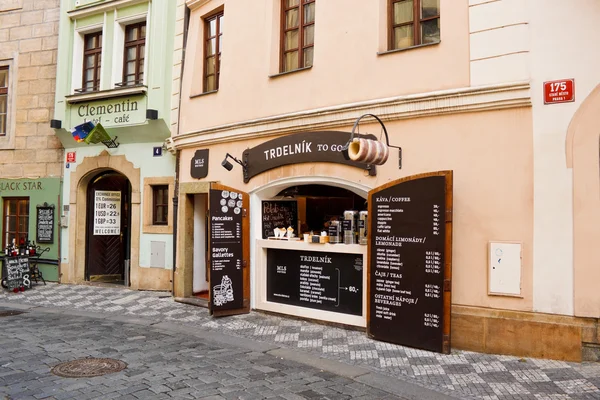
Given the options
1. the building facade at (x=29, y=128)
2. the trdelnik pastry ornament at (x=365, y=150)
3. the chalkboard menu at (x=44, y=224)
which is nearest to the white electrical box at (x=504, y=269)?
the trdelnik pastry ornament at (x=365, y=150)

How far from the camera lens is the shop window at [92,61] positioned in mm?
13531

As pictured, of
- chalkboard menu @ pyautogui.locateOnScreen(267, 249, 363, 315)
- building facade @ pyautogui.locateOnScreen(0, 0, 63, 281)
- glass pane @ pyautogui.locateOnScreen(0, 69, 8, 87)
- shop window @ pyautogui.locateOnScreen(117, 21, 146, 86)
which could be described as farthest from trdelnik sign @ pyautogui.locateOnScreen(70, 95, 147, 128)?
chalkboard menu @ pyautogui.locateOnScreen(267, 249, 363, 315)

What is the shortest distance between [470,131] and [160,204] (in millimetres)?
7977

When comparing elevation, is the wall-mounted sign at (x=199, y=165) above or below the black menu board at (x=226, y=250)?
above

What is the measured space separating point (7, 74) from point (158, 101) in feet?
19.2

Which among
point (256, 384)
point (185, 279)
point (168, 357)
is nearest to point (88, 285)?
point (185, 279)

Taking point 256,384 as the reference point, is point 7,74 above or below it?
above

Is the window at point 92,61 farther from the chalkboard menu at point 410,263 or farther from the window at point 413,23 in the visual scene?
the chalkboard menu at point 410,263

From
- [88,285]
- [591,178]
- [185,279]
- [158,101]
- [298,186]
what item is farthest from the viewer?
[88,285]

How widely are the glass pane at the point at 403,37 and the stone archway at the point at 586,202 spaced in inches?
105

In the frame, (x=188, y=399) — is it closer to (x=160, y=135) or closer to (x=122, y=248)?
(x=160, y=135)

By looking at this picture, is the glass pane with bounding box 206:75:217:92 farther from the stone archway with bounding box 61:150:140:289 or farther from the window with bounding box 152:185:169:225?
the stone archway with bounding box 61:150:140:289

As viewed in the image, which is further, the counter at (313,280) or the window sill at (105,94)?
the window sill at (105,94)

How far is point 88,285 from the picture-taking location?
A: 1348 centimetres
